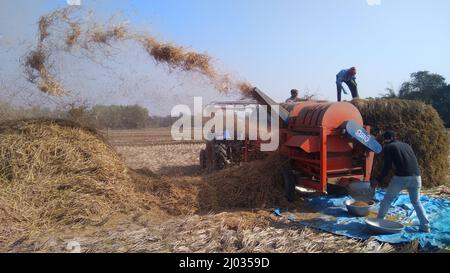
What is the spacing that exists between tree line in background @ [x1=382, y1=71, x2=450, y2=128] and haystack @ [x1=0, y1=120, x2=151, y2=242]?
27.3 metres

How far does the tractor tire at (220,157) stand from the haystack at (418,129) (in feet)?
12.6

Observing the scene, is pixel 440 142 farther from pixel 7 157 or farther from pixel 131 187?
pixel 7 157

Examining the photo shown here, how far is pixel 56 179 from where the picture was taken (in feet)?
22.7

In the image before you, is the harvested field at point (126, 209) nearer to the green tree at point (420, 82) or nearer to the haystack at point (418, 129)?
the haystack at point (418, 129)

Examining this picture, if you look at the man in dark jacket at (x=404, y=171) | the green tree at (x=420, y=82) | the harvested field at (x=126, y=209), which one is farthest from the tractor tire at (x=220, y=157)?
the green tree at (x=420, y=82)

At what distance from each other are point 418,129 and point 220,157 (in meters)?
5.12

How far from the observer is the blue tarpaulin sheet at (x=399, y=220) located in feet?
17.5

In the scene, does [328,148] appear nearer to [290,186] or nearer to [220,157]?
[290,186]

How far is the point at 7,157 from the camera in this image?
713cm

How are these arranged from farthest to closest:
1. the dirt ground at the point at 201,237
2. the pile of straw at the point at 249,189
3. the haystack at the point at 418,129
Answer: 1. the haystack at the point at 418,129
2. the pile of straw at the point at 249,189
3. the dirt ground at the point at 201,237

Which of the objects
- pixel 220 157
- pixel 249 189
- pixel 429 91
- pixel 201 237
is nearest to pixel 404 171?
pixel 249 189
